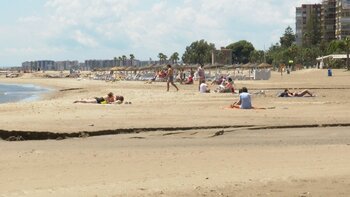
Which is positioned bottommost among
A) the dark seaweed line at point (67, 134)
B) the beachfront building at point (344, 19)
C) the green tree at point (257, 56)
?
the dark seaweed line at point (67, 134)

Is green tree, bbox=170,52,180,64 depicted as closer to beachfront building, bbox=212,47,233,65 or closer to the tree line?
the tree line

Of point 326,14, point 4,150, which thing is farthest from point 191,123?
point 326,14

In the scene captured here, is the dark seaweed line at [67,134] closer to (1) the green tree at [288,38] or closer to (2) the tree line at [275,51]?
(2) the tree line at [275,51]

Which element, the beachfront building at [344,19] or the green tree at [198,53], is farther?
the green tree at [198,53]

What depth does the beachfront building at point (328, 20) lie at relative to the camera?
14512 centimetres

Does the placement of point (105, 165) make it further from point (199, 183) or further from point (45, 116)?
point (45, 116)

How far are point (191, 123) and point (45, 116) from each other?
401cm

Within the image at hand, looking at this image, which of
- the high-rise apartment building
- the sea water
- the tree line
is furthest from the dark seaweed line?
the high-rise apartment building

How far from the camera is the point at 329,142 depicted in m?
10.9

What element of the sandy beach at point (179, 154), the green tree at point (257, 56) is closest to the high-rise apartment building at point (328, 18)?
the green tree at point (257, 56)

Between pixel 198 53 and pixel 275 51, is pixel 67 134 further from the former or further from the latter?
pixel 198 53

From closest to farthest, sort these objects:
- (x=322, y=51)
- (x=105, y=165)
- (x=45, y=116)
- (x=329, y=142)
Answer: (x=105, y=165)
(x=329, y=142)
(x=45, y=116)
(x=322, y=51)

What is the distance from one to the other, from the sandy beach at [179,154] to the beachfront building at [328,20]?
13290 cm

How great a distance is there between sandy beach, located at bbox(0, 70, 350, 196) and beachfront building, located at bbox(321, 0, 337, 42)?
13290cm
